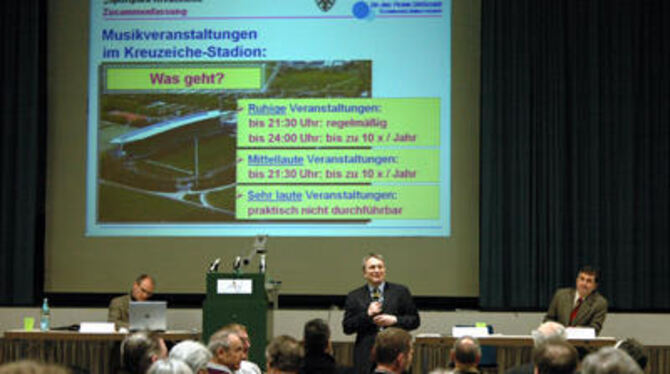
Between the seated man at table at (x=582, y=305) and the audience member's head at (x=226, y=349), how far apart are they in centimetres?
334

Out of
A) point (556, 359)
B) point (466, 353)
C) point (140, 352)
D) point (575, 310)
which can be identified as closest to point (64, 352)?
point (575, 310)

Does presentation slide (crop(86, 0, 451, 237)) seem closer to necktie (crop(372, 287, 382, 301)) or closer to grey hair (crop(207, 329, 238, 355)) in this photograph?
necktie (crop(372, 287, 382, 301))

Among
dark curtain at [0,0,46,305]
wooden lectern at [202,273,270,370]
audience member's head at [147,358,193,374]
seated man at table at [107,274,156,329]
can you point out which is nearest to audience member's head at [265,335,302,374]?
audience member's head at [147,358,193,374]

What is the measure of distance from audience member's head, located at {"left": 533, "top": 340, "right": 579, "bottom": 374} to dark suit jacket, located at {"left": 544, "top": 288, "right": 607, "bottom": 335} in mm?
3592

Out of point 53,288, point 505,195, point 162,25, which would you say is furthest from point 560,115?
point 53,288

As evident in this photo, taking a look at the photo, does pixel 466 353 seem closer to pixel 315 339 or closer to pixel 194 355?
pixel 315 339

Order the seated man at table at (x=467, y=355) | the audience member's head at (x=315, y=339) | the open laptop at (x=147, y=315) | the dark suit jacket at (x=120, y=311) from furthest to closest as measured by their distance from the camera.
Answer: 1. the dark suit jacket at (x=120, y=311)
2. the open laptop at (x=147, y=315)
3. the audience member's head at (x=315, y=339)
4. the seated man at table at (x=467, y=355)

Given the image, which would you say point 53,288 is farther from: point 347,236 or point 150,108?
point 347,236

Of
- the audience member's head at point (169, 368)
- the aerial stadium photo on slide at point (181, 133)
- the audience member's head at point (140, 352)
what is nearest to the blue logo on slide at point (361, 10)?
the aerial stadium photo on slide at point (181, 133)

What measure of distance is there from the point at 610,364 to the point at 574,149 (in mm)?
5611

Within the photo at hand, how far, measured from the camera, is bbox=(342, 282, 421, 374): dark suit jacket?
21.1 feet

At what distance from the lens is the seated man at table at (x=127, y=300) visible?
7.86 meters

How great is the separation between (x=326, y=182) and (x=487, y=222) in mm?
1511

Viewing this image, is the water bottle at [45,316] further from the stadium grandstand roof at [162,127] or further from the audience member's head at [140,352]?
the audience member's head at [140,352]
